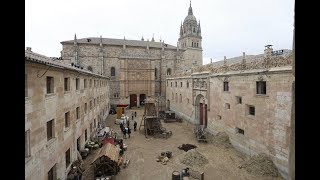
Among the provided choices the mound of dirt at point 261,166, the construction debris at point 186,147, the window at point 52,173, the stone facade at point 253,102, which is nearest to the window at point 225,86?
the stone facade at point 253,102

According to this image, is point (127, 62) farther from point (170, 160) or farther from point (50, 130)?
point (50, 130)

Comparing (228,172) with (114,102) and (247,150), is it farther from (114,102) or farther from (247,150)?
(114,102)

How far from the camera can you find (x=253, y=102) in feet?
55.0

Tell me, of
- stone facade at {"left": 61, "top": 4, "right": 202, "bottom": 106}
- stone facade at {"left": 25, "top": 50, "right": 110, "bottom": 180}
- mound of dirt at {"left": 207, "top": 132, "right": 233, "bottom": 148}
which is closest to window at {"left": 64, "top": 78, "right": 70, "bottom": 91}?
stone facade at {"left": 25, "top": 50, "right": 110, "bottom": 180}

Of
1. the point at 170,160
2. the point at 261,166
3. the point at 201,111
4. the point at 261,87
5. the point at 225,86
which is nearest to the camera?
the point at 261,166

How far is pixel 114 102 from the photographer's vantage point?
4566 centimetres

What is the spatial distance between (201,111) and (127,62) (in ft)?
75.5

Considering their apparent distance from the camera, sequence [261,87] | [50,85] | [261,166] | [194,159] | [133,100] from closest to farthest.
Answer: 1. [50,85]
2. [261,166]
3. [261,87]
4. [194,159]
5. [133,100]

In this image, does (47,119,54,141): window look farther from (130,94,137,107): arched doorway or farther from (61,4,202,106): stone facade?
(130,94,137,107): arched doorway

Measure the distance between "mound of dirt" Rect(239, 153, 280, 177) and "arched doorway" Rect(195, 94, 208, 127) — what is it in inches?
453

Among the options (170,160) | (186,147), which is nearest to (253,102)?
(186,147)

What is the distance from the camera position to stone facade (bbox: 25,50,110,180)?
907cm

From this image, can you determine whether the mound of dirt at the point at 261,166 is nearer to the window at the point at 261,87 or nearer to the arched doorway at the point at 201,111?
the window at the point at 261,87
